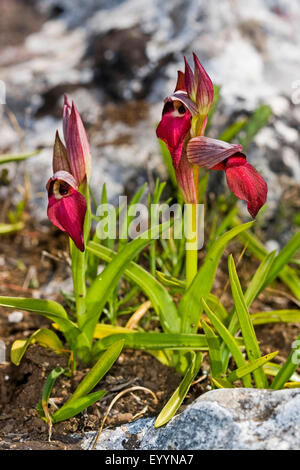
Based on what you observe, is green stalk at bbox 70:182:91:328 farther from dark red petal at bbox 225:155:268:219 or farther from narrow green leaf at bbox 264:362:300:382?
narrow green leaf at bbox 264:362:300:382

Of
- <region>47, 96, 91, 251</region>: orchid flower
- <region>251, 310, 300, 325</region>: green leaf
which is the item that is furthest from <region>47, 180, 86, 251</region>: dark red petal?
<region>251, 310, 300, 325</region>: green leaf

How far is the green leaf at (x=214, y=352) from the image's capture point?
1404mm

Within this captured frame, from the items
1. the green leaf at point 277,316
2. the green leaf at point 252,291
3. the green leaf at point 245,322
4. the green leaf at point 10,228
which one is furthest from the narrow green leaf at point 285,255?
the green leaf at point 10,228

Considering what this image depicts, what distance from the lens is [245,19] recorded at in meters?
2.78

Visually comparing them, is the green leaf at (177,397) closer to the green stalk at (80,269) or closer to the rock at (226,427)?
the rock at (226,427)

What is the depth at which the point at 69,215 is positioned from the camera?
1.23 meters

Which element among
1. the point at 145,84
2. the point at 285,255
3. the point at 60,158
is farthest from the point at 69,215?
the point at 145,84

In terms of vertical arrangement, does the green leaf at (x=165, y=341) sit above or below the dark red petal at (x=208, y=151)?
below

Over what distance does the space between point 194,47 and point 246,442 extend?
6.87 ft

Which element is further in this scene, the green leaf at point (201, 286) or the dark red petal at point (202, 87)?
the green leaf at point (201, 286)

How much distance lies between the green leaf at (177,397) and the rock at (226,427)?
0.02 m

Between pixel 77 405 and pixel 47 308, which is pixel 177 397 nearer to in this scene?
pixel 77 405

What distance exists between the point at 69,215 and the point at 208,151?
0.38 m

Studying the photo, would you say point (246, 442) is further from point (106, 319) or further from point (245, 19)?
point (245, 19)
